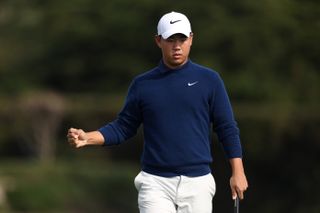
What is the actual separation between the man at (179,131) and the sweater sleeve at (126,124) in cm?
9

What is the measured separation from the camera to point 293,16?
54.9 ft

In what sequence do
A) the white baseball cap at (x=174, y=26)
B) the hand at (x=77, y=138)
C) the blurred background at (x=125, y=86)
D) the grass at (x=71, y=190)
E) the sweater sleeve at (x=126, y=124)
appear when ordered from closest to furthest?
the white baseball cap at (x=174, y=26)
the hand at (x=77, y=138)
the sweater sleeve at (x=126, y=124)
the blurred background at (x=125, y=86)
the grass at (x=71, y=190)

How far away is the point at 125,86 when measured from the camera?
96.7 feet

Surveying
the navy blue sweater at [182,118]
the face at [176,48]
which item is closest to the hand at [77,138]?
the navy blue sweater at [182,118]

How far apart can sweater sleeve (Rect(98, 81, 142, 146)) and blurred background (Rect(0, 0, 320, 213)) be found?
9143 mm

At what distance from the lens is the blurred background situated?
19953 millimetres

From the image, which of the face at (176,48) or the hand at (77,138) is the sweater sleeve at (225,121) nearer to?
the face at (176,48)

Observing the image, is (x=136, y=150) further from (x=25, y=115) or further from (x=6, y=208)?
(x=6, y=208)

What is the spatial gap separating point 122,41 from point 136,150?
15.1 ft

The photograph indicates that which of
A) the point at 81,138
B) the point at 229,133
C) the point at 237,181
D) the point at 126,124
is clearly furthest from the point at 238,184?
the point at 81,138

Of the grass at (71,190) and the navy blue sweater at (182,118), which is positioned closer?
the navy blue sweater at (182,118)

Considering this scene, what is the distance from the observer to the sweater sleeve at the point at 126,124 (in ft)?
22.4

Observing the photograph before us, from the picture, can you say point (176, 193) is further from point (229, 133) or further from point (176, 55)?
point (176, 55)

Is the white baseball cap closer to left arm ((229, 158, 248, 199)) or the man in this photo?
the man
